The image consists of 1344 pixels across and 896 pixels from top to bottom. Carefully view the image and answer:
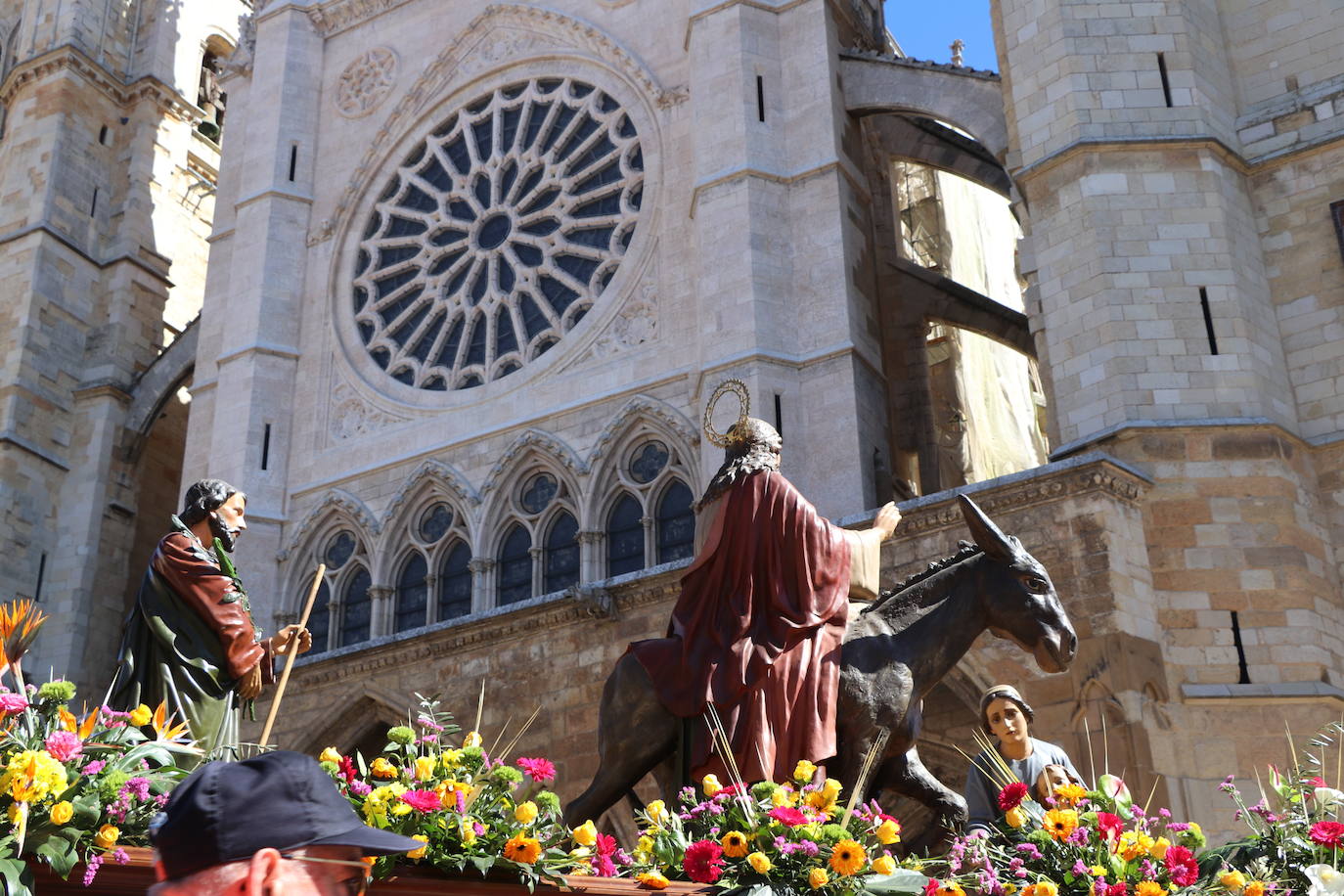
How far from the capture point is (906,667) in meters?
5.25

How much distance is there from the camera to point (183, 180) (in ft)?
78.4

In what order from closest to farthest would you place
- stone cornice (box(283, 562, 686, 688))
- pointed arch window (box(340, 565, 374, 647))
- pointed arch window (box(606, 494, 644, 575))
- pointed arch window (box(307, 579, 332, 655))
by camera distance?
stone cornice (box(283, 562, 686, 688)) < pointed arch window (box(606, 494, 644, 575)) < pointed arch window (box(340, 565, 374, 647)) < pointed arch window (box(307, 579, 332, 655))

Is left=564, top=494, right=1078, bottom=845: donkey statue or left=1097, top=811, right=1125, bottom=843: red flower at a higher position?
left=564, top=494, right=1078, bottom=845: donkey statue

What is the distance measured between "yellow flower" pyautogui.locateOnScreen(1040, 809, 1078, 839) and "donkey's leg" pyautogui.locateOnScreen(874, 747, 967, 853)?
1.21 meters

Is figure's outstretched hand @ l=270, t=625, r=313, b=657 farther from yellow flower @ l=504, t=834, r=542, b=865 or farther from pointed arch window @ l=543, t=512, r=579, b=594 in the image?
pointed arch window @ l=543, t=512, r=579, b=594

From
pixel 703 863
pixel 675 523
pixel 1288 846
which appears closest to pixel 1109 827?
pixel 1288 846

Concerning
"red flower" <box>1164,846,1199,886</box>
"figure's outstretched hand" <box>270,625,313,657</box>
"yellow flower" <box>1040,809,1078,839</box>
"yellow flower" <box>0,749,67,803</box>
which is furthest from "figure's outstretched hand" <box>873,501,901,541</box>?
"yellow flower" <box>0,749,67,803</box>

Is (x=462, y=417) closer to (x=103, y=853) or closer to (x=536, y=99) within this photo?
(x=536, y=99)

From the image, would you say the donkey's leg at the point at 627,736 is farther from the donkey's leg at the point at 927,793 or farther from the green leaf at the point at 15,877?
the green leaf at the point at 15,877

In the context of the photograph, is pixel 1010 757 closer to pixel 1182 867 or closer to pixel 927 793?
pixel 927 793

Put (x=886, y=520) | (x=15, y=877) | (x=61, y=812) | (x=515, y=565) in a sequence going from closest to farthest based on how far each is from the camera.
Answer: (x=15, y=877), (x=61, y=812), (x=886, y=520), (x=515, y=565)

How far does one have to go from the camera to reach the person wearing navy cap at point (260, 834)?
1.83 m

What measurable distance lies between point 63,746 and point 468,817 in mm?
868

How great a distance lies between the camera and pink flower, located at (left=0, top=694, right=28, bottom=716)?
3400 millimetres
